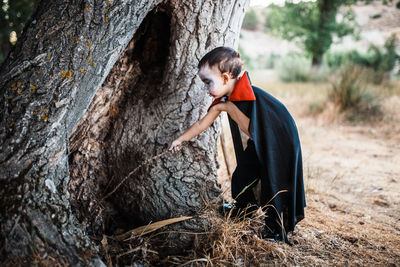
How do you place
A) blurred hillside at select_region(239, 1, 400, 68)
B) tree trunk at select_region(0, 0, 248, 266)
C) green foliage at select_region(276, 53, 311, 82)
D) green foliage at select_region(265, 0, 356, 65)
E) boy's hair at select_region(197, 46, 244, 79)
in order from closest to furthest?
1. tree trunk at select_region(0, 0, 248, 266)
2. boy's hair at select_region(197, 46, 244, 79)
3. green foliage at select_region(265, 0, 356, 65)
4. green foliage at select_region(276, 53, 311, 82)
5. blurred hillside at select_region(239, 1, 400, 68)

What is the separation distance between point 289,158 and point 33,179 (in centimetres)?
173

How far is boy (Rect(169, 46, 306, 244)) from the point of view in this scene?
2.02 m

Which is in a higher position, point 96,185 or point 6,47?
point 6,47

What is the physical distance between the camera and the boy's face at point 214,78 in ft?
6.54

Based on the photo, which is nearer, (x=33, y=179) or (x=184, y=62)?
(x=33, y=179)

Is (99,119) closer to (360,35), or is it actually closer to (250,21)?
(360,35)

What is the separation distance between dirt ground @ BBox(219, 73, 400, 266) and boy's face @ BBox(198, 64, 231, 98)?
1264mm

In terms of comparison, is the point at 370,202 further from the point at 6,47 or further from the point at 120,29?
the point at 6,47

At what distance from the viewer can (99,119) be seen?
8.15 feet

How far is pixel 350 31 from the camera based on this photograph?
11828mm

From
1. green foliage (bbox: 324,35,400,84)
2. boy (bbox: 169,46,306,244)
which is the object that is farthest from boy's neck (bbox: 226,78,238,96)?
green foliage (bbox: 324,35,400,84)

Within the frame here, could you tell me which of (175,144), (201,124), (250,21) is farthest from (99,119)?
(250,21)

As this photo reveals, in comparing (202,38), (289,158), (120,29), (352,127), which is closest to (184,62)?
(202,38)

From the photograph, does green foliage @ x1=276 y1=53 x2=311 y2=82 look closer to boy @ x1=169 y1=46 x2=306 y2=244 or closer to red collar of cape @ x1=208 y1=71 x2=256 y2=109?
boy @ x1=169 y1=46 x2=306 y2=244
